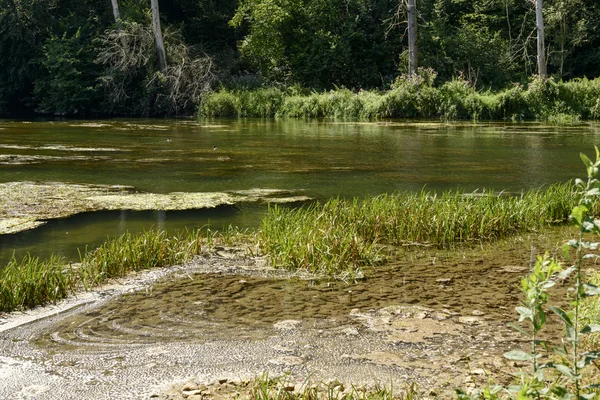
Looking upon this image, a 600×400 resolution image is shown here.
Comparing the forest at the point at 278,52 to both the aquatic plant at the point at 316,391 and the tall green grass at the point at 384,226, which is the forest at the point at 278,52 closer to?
the tall green grass at the point at 384,226

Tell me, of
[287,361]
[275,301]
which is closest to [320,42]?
[275,301]

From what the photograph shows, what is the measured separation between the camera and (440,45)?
30344 millimetres

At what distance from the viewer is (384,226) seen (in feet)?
22.6

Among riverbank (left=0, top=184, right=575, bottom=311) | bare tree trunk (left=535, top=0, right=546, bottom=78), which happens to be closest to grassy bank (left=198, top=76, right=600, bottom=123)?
bare tree trunk (left=535, top=0, right=546, bottom=78)

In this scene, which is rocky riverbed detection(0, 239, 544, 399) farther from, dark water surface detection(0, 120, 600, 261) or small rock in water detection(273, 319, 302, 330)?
dark water surface detection(0, 120, 600, 261)

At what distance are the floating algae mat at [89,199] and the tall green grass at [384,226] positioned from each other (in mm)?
2139

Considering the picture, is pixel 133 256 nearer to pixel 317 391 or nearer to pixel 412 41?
pixel 317 391

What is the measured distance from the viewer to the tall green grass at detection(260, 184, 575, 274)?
5.80 metres

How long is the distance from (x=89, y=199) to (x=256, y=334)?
557 cm

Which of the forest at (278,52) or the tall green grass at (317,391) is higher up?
the forest at (278,52)

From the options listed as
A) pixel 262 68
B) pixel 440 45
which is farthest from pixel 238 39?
pixel 440 45

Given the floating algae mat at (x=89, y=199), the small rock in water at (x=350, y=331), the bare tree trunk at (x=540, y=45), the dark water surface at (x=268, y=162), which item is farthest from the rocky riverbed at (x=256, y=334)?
the bare tree trunk at (x=540, y=45)

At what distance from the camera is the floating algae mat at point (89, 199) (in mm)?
8078

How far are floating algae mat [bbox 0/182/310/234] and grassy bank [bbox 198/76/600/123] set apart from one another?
16105mm
